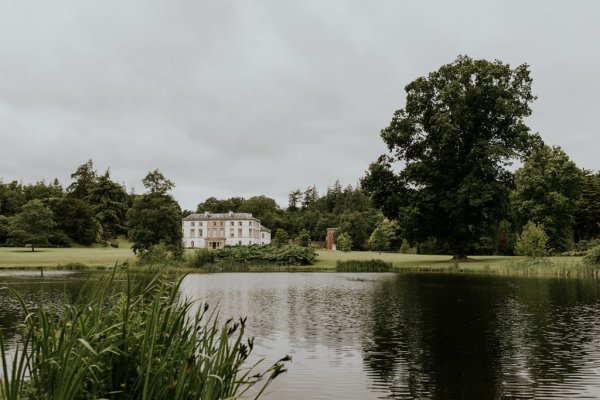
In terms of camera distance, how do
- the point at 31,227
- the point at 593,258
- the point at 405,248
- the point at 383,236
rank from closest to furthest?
the point at 593,258
the point at 31,227
the point at 405,248
the point at 383,236

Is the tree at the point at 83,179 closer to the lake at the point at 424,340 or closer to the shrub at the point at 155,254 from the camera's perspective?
the shrub at the point at 155,254

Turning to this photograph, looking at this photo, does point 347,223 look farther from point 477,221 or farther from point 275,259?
point 477,221

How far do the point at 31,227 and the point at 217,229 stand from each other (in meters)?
55.3

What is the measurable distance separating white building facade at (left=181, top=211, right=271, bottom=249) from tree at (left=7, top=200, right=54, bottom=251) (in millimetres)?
50147

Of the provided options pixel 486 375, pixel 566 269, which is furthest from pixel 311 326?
pixel 566 269

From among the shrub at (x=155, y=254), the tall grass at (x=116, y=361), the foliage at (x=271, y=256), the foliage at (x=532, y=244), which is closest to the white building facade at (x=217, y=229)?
the foliage at (x=271, y=256)

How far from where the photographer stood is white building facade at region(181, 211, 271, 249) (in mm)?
123375

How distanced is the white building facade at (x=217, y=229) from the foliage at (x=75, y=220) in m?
37.3

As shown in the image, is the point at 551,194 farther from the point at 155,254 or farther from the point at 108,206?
the point at 108,206

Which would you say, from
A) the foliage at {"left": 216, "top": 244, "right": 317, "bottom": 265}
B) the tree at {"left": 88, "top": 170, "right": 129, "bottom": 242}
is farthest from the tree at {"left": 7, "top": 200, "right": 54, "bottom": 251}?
the foliage at {"left": 216, "top": 244, "right": 317, "bottom": 265}

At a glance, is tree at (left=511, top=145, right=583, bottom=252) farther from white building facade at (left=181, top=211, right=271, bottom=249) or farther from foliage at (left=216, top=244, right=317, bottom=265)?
white building facade at (left=181, top=211, right=271, bottom=249)

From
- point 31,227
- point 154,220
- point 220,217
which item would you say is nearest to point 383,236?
point 154,220

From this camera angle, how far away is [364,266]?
162ft

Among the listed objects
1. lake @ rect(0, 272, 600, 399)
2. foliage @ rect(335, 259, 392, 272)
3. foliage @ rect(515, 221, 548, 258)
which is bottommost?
lake @ rect(0, 272, 600, 399)
